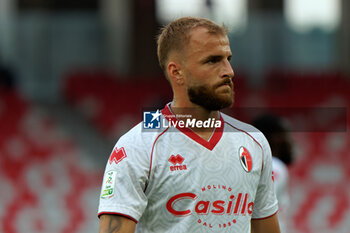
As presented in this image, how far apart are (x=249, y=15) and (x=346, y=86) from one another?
6.82 ft

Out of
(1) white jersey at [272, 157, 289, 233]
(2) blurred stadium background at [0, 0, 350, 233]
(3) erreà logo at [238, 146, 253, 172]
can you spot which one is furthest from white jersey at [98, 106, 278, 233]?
(2) blurred stadium background at [0, 0, 350, 233]

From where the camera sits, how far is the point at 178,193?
2523 mm

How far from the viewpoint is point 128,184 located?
2.48 metres

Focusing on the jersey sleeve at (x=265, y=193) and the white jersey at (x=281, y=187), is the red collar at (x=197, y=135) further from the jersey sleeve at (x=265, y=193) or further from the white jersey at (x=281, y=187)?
the white jersey at (x=281, y=187)

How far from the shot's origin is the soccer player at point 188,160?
249cm

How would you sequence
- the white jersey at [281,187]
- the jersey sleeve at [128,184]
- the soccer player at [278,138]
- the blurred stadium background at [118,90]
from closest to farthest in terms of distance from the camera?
the jersey sleeve at [128,184] < the white jersey at [281,187] < the soccer player at [278,138] < the blurred stadium background at [118,90]

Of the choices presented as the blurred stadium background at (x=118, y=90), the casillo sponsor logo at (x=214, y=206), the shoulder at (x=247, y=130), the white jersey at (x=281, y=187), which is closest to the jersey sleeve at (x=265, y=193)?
the shoulder at (x=247, y=130)

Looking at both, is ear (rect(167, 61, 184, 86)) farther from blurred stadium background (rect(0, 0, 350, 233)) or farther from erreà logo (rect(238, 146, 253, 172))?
blurred stadium background (rect(0, 0, 350, 233))

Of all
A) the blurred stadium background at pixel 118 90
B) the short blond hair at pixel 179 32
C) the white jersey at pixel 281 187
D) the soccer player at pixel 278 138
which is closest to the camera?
the short blond hair at pixel 179 32

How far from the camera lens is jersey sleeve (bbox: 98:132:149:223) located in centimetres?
247

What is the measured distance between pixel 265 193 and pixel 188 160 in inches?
14.5

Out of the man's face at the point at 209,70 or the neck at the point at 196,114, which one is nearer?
the man's face at the point at 209,70

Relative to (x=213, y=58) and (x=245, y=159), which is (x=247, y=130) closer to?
(x=245, y=159)

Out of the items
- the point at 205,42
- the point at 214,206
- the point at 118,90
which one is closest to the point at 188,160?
the point at 214,206
